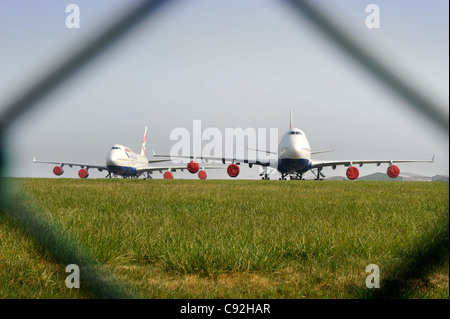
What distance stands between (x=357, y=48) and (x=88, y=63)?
106cm

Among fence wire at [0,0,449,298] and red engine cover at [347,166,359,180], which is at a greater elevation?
fence wire at [0,0,449,298]

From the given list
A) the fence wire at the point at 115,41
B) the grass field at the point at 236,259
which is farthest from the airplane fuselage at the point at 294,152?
the fence wire at the point at 115,41

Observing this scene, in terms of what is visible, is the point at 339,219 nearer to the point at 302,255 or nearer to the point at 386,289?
the point at 302,255

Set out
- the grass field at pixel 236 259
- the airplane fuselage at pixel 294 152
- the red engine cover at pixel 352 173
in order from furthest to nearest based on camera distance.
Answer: the red engine cover at pixel 352 173
the airplane fuselage at pixel 294 152
the grass field at pixel 236 259

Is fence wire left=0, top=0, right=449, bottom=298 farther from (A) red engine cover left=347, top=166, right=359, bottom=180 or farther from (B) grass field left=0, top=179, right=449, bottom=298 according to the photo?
(A) red engine cover left=347, top=166, right=359, bottom=180

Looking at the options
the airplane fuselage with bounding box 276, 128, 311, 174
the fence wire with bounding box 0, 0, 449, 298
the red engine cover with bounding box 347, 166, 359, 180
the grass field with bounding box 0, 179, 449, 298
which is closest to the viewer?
the fence wire with bounding box 0, 0, 449, 298

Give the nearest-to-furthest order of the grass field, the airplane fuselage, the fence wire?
the fence wire
the grass field
the airplane fuselage

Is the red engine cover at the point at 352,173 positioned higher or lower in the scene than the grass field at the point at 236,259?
lower

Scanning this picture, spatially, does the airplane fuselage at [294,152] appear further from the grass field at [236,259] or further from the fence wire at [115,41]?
the fence wire at [115,41]

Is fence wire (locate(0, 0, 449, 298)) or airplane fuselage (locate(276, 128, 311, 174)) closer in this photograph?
fence wire (locate(0, 0, 449, 298))

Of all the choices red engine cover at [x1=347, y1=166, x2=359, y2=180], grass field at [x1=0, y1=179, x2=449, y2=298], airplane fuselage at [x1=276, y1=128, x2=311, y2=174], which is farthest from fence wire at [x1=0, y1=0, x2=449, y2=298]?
red engine cover at [x1=347, y1=166, x2=359, y2=180]

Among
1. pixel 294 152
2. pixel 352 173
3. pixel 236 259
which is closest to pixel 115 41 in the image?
pixel 236 259

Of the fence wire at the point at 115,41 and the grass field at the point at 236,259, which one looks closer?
the fence wire at the point at 115,41

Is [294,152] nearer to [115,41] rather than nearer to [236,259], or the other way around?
[236,259]
